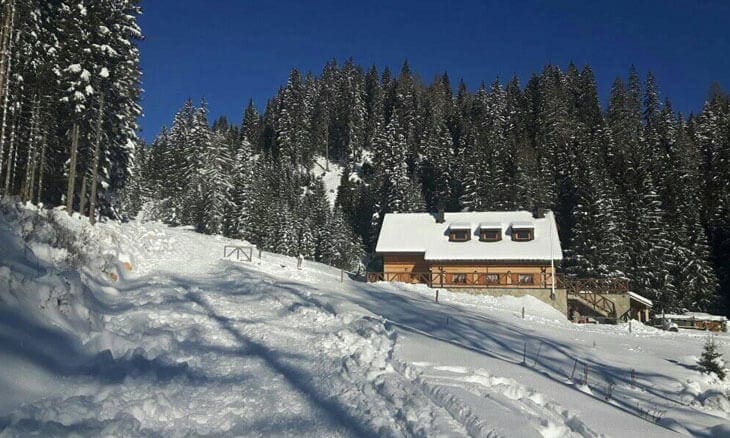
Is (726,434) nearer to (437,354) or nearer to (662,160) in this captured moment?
(437,354)

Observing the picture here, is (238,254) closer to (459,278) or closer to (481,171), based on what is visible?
(459,278)

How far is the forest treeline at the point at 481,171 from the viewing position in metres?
46.8

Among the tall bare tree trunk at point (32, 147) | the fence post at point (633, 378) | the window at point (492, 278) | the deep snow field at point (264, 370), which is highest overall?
the tall bare tree trunk at point (32, 147)

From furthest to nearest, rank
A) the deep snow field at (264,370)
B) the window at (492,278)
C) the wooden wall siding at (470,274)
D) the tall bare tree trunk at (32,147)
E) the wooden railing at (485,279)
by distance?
the window at (492,278)
the wooden wall siding at (470,274)
the wooden railing at (485,279)
the tall bare tree trunk at (32,147)
the deep snow field at (264,370)

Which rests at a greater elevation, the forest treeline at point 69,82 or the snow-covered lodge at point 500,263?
the forest treeline at point 69,82

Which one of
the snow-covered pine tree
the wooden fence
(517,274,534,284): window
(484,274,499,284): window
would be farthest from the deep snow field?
(484,274,499,284): window

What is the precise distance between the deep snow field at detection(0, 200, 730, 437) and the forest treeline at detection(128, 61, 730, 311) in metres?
30.1

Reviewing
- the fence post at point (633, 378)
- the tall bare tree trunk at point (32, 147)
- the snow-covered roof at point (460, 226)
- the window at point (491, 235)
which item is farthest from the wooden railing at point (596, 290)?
the tall bare tree trunk at point (32, 147)

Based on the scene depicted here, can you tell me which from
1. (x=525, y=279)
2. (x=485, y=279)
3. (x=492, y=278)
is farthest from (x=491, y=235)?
(x=525, y=279)

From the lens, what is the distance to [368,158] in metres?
95.8

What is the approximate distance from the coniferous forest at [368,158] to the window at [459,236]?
11064 mm

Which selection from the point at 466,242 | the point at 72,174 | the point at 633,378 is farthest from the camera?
the point at 466,242

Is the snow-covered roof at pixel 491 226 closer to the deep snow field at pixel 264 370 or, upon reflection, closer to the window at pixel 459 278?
the window at pixel 459 278

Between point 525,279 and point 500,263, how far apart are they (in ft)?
7.08
